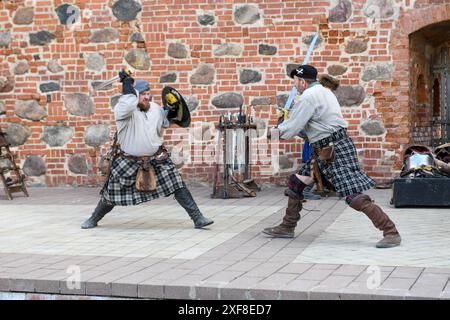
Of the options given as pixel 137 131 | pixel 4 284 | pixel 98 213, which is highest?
pixel 137 131

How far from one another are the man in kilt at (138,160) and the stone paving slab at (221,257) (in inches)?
12.0

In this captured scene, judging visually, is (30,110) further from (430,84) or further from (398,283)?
(398,283)

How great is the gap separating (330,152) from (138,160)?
201 centimetres

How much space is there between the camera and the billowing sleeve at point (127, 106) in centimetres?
765

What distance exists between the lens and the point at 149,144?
7.79 meters

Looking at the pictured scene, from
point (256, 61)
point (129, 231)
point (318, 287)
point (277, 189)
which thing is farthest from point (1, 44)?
point (318, 287)

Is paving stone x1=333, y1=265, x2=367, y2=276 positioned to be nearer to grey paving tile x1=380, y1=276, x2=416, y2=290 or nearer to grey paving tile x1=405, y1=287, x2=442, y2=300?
grey paving tile x1=380, y1=276, x2=416, y2=290

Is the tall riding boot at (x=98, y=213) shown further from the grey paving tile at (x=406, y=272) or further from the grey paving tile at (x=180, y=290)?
the grey paving tile at (x=406, y=272)

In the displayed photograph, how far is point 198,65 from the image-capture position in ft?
38.6

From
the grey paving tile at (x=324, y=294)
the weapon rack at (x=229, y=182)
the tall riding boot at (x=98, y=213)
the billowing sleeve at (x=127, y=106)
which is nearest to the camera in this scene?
the grey paving tile at (x=324, y=294)

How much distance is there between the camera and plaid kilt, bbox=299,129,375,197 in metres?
6.71

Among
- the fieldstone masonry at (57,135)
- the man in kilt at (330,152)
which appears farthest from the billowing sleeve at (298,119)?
the fieldstone masonry at (57,135)

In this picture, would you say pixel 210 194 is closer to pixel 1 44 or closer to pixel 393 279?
pixel 1 44

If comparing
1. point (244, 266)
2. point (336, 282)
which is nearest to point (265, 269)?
point (244, 266)
